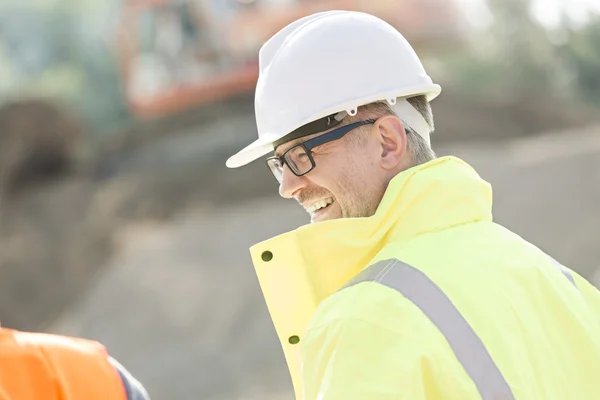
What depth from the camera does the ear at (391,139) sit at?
1.74 m

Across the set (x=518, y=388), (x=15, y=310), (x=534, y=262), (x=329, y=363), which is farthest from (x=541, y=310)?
(x=15, y=310)

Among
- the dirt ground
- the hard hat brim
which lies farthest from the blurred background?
the hard hat brim

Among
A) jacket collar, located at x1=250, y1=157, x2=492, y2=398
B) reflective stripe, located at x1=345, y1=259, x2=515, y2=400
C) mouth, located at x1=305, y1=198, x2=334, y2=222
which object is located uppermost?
mouth, located at x1=305, y1=198, x2=334, y2=222

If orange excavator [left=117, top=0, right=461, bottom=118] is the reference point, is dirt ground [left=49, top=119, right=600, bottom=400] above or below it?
below

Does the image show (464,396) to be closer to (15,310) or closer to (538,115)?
(15,310)

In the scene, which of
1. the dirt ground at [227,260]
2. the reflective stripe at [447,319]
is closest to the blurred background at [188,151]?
the dirt ground at [227,260]

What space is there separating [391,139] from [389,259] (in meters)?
0.34

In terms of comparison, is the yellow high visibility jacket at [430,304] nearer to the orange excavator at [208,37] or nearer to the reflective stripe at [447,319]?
the reflective stripe at [447,319]

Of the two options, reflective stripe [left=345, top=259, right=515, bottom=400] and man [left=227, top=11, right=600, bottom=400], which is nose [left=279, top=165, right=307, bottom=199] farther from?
reflective stripe [left=345, top=259, right=515, bottom=400]

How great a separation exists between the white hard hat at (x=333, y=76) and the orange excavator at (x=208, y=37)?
49.5 feet

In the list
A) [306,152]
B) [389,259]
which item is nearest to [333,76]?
[306,152]

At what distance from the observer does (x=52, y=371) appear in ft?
5.82

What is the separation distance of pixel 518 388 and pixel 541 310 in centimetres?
21

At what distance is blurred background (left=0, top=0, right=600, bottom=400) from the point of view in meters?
14.1
